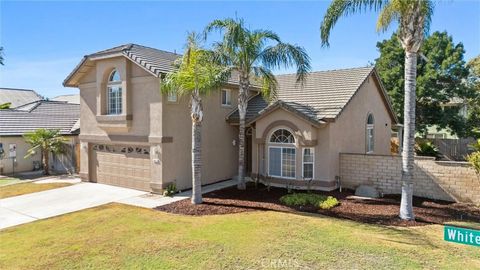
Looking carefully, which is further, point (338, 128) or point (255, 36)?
point (338, 128)

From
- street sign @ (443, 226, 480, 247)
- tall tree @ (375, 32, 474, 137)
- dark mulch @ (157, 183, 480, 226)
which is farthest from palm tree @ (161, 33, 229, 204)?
tall tree @ (375, 32, 474, 137)

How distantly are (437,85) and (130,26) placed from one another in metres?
25.2

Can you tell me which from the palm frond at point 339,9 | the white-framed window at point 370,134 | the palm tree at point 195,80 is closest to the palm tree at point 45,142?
the palm tree at point 195,80

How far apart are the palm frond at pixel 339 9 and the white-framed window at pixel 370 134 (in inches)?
351

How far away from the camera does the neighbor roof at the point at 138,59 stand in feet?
51.1

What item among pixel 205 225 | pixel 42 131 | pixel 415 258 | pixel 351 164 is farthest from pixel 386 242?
pixel 42 131

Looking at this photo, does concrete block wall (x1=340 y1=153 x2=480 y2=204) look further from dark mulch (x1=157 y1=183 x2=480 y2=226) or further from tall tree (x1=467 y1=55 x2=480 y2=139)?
tall tree (x1=467 y1=55 x2=480 y2=139)

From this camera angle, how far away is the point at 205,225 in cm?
1091

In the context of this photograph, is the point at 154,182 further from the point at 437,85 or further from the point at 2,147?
the point at 437,85

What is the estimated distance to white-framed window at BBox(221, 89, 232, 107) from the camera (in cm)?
1922

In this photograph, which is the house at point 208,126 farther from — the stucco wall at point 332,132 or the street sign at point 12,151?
the street sign at point 12,151

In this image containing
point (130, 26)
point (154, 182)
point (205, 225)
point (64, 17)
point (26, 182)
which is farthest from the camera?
Result: point (26, 182)

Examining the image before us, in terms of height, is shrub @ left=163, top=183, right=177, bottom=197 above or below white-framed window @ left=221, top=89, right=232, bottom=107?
below

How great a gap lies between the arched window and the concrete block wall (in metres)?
12.3
